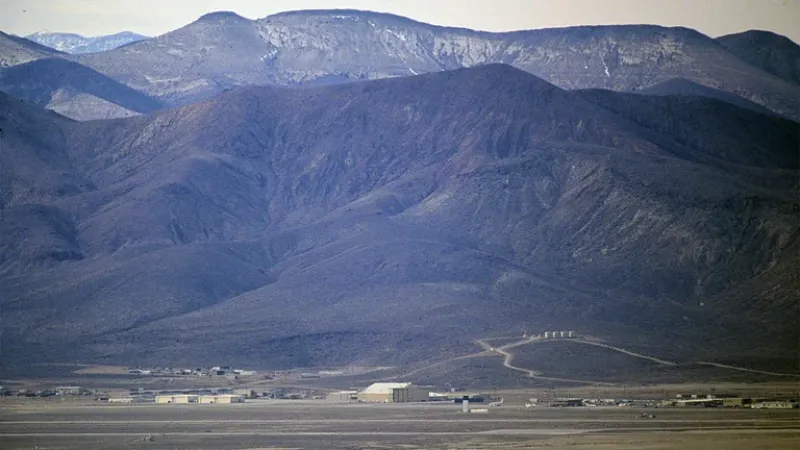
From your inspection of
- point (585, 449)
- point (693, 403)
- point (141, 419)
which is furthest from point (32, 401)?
point (585, 449)

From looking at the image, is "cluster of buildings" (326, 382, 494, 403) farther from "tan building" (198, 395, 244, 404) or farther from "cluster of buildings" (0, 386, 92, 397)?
"cluster of buildings" (0, 386, 92, 397)

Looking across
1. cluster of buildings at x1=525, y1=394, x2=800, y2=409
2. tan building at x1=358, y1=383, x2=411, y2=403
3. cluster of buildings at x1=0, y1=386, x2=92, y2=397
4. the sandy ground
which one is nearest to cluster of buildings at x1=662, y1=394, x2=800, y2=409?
cluster of buildings at x1=525, y1=394, x2=800, y2=409

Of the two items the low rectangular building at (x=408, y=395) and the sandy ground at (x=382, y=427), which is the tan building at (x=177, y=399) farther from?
the low rectangular building at (x=408, y=395)

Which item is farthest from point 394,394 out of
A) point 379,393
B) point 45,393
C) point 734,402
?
point 45,393

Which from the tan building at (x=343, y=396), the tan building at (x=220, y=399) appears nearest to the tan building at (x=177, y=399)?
the tan building at (x=220, y=399)

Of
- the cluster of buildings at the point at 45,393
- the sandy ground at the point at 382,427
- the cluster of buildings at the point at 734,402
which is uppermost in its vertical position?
the cluster of buildings at the point at 45,393
